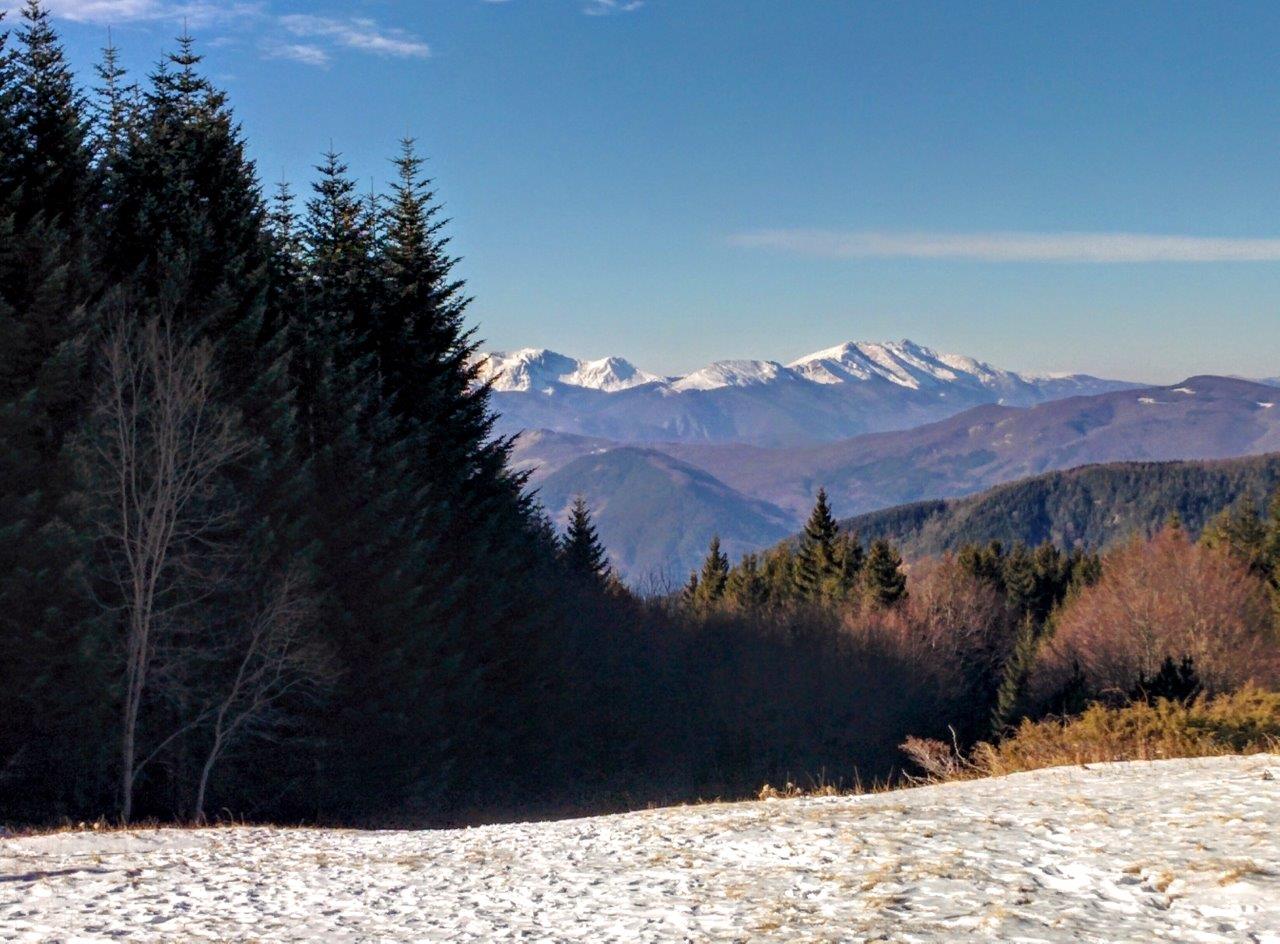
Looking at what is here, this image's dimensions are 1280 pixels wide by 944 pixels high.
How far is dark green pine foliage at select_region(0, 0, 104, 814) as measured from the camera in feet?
61.8

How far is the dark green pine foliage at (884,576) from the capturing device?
64.6m

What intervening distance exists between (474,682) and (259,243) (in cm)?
1281

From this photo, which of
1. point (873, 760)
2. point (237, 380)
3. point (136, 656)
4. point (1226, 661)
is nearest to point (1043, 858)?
point (136, 656)

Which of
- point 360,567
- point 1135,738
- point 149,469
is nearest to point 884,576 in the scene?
point 360,567

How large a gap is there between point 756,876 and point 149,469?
16.0 metres

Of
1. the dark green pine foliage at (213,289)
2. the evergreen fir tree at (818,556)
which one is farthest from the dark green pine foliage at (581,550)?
the dark green pine foliage at (213,289)

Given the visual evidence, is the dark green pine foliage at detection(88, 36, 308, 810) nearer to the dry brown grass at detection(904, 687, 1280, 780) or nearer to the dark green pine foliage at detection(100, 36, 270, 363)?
the dark green pine foliage at detection(100, 36, 270, 363)

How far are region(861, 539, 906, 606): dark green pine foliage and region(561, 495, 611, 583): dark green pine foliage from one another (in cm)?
1552

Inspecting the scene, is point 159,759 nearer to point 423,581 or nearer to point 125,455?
point 125,455

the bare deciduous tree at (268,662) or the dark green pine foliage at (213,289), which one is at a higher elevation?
the dark green pine foliage at (213,289)

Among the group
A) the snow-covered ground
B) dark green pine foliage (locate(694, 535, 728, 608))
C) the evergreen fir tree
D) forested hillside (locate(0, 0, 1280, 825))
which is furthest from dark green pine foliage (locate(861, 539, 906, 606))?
the snow-covered ground

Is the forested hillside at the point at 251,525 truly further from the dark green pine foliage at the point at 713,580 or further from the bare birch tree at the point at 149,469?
the dark green pine foliage at the point at 713,580

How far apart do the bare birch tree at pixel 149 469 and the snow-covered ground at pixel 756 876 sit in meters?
9.36

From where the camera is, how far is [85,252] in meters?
20.9
